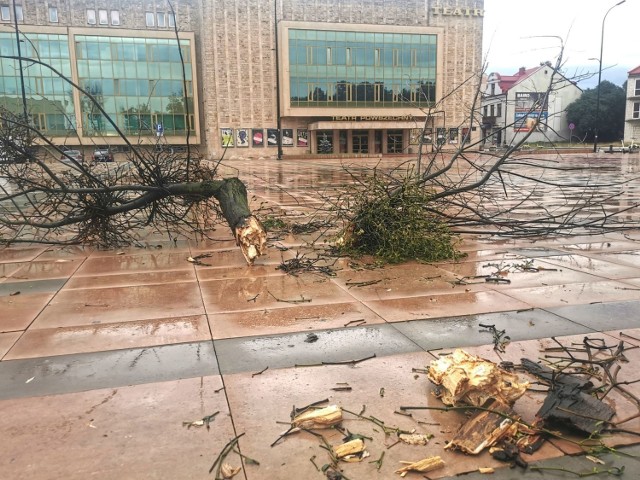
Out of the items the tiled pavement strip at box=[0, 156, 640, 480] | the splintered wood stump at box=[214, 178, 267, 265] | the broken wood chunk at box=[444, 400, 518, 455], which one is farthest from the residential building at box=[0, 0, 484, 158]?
the broken wood chunk at box=[444, 400, 518, 455]

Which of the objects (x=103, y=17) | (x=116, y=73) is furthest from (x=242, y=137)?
(x=103, y=17)

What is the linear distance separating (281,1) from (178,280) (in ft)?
193

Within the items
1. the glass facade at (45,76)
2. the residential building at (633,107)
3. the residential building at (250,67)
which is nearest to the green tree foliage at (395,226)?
the residential building at (250,67)

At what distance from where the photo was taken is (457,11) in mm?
63281

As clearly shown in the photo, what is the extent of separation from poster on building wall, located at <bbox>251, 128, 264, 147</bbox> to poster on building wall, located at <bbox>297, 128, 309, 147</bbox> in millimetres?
4032

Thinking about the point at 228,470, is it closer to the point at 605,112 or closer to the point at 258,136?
the point at 258,136

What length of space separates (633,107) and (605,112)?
3882 millimetres

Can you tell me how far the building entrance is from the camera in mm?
60844

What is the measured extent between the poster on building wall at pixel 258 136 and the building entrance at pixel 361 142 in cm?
1003

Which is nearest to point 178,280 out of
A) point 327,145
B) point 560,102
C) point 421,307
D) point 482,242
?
point 421,307

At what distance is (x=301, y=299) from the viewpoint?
5059 millimetres

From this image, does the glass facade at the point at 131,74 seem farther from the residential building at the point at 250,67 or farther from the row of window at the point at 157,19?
the row of window at the point at 157,19

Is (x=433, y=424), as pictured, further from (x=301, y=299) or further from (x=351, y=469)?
(x=301, y=299)

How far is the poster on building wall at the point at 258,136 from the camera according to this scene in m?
59.2
